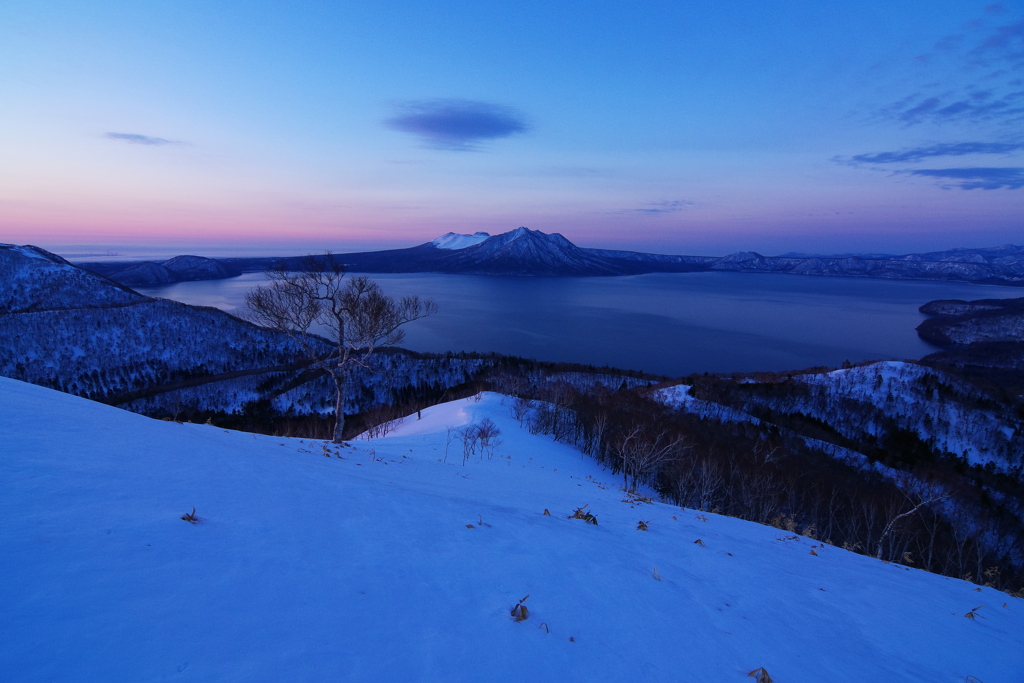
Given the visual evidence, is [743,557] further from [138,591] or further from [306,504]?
[138,591]

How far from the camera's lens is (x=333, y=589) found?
2848 mm

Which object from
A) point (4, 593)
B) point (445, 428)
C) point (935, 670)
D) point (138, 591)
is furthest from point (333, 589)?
point (445, 428)

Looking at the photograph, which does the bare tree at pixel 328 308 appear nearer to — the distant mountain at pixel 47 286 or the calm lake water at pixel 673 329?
the calm lake water at pixel 673 329

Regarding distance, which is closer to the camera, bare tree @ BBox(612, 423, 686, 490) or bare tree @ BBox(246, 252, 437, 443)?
bare tree @ BBox(246, 252, 437, 443)

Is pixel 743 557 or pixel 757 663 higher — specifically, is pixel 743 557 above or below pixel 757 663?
below

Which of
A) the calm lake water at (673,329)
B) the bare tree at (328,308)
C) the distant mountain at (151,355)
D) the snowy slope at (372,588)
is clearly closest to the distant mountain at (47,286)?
the distant mountain at (151,355)

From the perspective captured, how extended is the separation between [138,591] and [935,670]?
629 centimetres

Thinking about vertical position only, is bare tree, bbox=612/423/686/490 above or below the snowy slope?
below

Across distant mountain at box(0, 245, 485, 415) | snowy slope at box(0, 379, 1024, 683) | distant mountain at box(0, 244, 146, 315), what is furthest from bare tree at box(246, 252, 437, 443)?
distant mountain at box(0, 244, 146, 315)

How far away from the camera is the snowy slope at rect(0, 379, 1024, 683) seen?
82.2 inches

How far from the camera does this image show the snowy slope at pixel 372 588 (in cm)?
209

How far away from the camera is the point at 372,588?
2.99 m

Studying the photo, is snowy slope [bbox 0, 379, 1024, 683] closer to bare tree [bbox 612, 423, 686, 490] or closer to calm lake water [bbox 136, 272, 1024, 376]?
bare tree [bbox 612, 423, 686, 490]

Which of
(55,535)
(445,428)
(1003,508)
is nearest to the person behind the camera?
(55,535)
